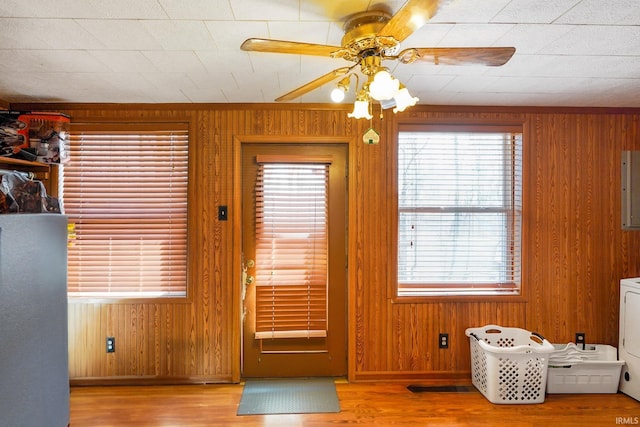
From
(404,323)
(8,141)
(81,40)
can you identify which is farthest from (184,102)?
(404,323)

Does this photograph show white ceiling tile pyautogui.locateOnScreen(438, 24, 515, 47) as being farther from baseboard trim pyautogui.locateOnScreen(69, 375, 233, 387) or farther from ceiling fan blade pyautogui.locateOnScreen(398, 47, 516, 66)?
baseboard trim pyautogui.locateOnScreen(69, 375, 233, 387)

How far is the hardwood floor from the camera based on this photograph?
2.42m

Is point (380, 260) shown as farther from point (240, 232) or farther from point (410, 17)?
point (410, 17)

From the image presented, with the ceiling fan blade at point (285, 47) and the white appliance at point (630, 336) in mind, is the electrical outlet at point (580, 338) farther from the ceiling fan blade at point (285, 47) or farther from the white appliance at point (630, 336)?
the ceiling fan blade at point (285, 47)

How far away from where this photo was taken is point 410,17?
3.83 feet

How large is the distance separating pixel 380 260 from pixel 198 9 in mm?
2182

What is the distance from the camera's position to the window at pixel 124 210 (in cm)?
291

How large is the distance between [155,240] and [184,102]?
1160 millimetres

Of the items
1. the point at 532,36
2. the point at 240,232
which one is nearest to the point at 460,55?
the point at 532,36

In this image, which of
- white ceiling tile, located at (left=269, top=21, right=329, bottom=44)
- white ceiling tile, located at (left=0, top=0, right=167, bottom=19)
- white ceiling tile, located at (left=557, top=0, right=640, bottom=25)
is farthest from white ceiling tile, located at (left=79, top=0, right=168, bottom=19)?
white ceiling tile, located at (left=557, top=0, right=640, bottom=25)

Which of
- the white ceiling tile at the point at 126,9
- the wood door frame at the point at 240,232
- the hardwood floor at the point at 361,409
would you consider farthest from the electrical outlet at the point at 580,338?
the white ceiling tile at the point at 126,9

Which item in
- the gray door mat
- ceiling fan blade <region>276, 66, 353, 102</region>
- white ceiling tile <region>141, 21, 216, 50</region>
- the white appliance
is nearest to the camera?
ceiling fan blade <region>276, 66, 353, 102</region>

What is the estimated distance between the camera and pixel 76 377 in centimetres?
289

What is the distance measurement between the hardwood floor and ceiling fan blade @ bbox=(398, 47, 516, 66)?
2257 mm
